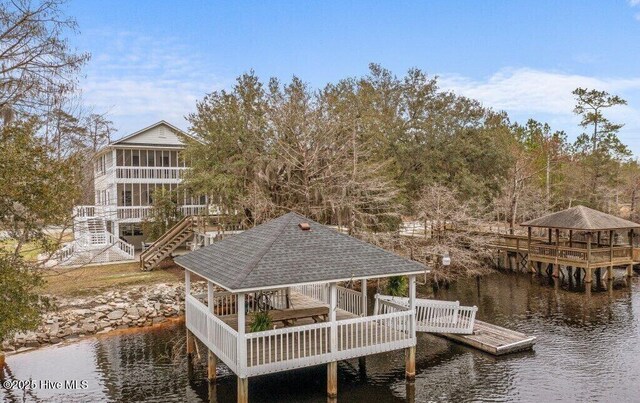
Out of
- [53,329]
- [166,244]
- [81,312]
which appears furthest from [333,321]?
[166,244]

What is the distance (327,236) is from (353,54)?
27534 millimetres

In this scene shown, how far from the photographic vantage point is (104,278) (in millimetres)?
23891

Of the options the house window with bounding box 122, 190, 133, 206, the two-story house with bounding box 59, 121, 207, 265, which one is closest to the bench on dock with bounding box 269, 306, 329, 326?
the two-story house with bounding box 59, 121, 207, 265

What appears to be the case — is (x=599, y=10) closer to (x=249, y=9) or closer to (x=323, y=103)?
(x=323, y=103)

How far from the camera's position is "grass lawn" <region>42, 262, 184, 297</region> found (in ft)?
70.7

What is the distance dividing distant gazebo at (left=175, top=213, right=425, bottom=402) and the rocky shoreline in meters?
5.90

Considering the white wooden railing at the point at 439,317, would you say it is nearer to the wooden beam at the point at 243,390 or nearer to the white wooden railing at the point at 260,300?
the white wooden railing at the point at 260,300

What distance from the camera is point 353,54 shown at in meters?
37.6

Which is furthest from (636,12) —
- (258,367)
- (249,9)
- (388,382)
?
(258,367)

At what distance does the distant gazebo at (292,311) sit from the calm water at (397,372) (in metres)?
0.95

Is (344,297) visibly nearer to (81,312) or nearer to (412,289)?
(412,289)

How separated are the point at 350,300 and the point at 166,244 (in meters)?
15.1

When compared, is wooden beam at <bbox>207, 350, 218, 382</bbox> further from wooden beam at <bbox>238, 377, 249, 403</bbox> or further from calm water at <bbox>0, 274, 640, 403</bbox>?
wooden beam at <bbox>238, 377, 249, 403</bbox>

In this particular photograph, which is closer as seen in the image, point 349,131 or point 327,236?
point 327,236
